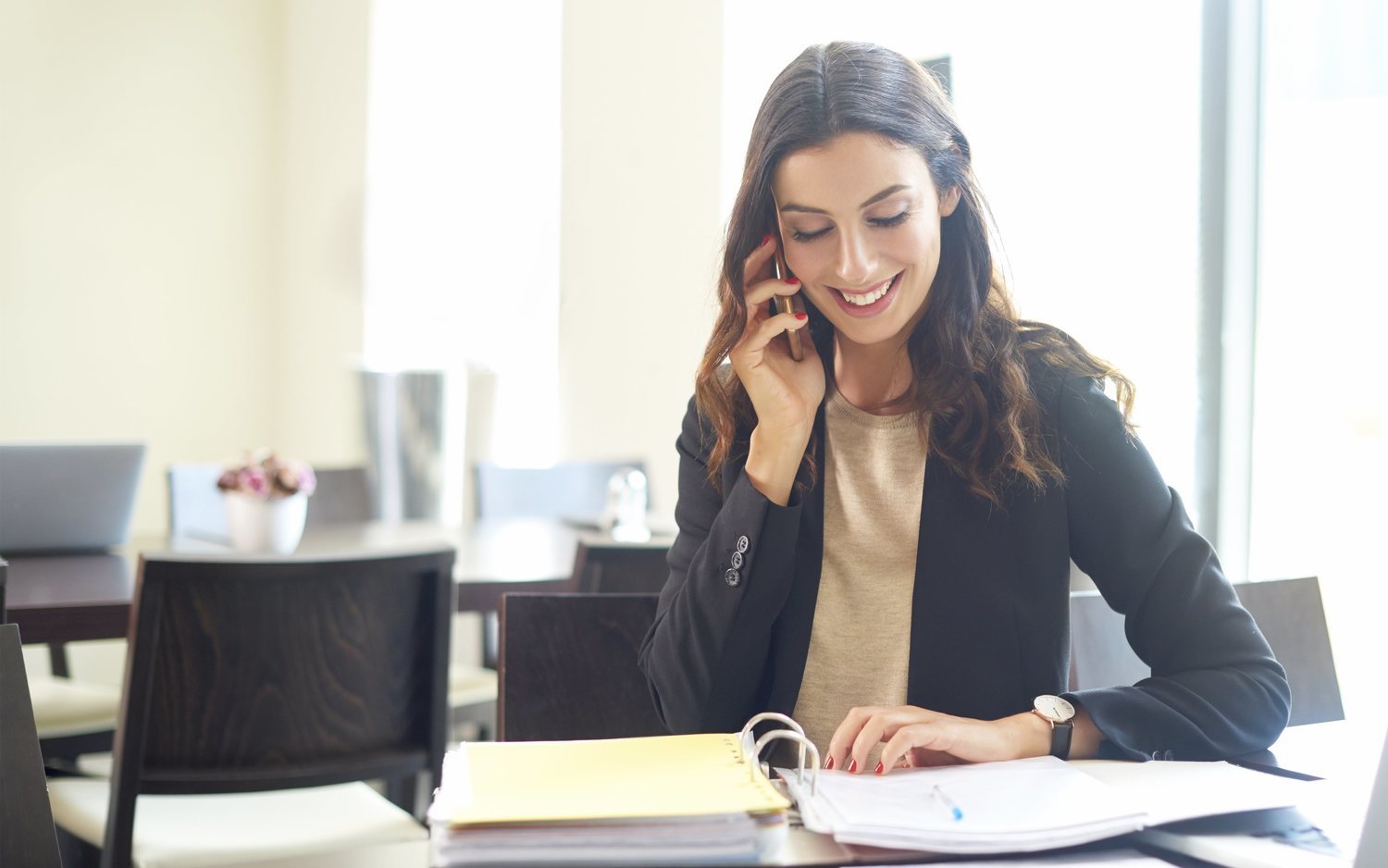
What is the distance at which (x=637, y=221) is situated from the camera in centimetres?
378

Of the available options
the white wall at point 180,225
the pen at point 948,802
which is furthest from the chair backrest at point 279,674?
the white wall at point 180,225

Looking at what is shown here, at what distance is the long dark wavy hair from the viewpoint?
137cm

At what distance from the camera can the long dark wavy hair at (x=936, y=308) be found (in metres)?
1.37

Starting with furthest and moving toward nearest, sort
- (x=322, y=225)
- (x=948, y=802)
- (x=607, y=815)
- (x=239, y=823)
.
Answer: (x=322, y=225)
(x=239, y=823)
(x=948, y=802)
(x=607, y=815)

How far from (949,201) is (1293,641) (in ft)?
2.21

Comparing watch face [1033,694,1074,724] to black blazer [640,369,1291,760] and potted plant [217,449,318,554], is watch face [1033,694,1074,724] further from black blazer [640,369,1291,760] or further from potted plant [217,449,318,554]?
potted plant [217,449,318,554]

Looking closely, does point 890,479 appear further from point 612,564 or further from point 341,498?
point 341,498

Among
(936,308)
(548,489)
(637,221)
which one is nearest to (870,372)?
(936,308)

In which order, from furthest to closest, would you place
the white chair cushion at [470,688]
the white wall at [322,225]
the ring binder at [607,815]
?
the white wall at [322,225]
the white chair cushion at [470,688]
the ring binder at [607,815]

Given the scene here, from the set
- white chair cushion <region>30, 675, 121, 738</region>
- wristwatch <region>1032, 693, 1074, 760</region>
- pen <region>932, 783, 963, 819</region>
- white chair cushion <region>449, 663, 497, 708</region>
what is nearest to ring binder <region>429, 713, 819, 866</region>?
pen <region>932, 783, 963, 819</region>

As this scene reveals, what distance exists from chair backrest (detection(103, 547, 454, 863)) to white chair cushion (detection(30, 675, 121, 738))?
78 centimetres

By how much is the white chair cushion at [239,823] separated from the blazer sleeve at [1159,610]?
1048mm

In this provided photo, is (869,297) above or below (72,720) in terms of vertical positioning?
above

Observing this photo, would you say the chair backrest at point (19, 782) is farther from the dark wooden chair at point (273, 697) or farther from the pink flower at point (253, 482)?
the pink flower at point (253, 482)
